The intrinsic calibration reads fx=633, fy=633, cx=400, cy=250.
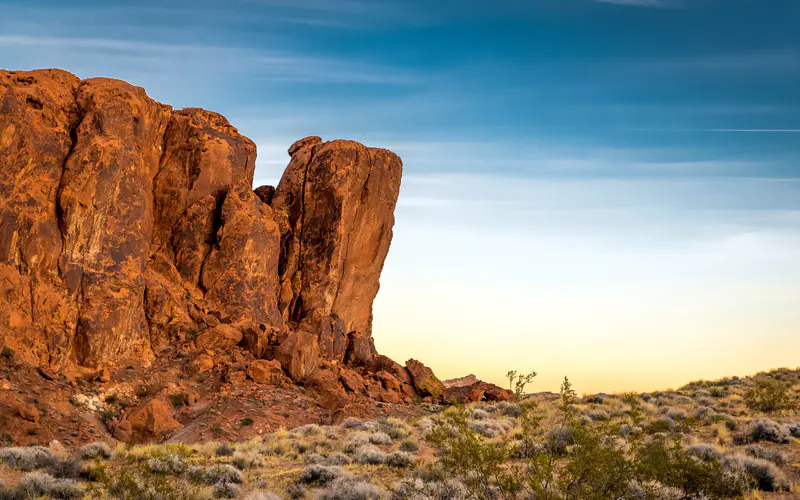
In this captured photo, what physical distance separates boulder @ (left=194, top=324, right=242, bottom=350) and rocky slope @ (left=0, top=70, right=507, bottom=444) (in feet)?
0.34

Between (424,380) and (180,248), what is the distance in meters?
19.1

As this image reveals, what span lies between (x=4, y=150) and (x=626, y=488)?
32556 mm

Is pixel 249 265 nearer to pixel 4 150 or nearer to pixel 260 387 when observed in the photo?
pixel 260 387

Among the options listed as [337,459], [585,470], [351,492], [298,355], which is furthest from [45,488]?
[298,355]

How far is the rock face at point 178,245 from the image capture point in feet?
104

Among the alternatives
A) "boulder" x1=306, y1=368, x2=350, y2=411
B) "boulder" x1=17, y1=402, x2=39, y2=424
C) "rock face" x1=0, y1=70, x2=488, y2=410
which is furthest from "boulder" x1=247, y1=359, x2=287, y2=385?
"boulder" x1=17, y1=402, x2=39, y2=424

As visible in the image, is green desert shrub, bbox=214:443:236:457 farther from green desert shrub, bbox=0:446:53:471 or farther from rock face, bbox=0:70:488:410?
rock face, bbox=0:70:488:410

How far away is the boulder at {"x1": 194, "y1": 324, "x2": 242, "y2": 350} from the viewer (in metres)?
37.0

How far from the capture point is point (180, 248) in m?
40.8

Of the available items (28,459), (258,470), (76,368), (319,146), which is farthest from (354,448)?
(319,146)

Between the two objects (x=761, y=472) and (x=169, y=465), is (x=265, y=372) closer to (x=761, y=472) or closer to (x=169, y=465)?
(x=169, y=465)

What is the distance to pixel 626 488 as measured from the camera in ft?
45.0

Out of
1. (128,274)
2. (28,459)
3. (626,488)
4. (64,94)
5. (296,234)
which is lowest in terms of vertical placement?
(28,459)

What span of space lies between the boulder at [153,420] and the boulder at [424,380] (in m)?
19.0
